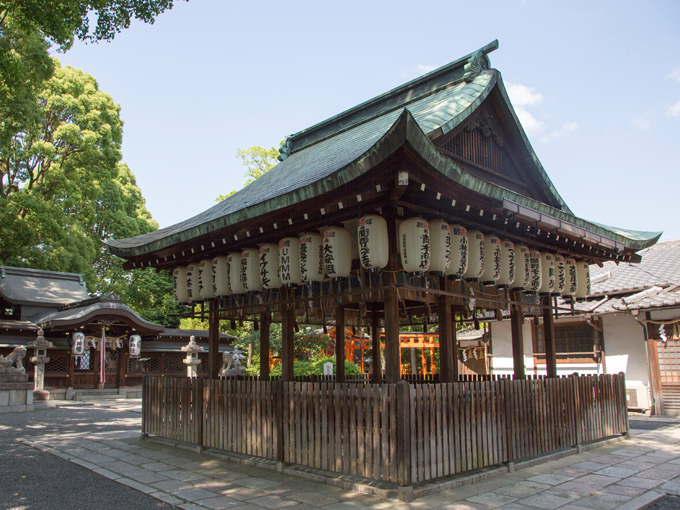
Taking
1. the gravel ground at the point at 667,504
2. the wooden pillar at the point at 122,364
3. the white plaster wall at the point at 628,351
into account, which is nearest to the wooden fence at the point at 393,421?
the gravel ground at the point at 667,504

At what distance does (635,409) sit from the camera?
50.3ft


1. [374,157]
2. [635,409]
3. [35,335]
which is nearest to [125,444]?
[374,157]

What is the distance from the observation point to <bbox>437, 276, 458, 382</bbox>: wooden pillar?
8039 millimetres

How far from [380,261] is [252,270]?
283 cm

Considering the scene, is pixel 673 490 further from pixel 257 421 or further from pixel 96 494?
pixel 96 494

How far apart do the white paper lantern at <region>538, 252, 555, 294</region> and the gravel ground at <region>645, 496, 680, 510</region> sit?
4.11 meters

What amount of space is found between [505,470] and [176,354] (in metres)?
23.7

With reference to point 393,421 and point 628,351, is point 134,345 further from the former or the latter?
point 393,421

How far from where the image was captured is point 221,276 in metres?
9.35

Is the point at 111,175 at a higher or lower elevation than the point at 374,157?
higher

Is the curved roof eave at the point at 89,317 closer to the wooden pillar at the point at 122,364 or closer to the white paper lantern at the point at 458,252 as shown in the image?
the wooden pillar at the point at 122,364

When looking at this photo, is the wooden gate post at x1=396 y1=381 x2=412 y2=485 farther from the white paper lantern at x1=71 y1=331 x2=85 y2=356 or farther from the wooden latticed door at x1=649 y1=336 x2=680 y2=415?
the white paper lantern at x1=71 y1=331 x2=85 y2=356

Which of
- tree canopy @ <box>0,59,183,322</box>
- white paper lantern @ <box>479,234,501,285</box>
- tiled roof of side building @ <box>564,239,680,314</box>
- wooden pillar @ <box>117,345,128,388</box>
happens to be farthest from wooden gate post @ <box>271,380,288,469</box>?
tree canopy @ <box>0,59,183,322</box>

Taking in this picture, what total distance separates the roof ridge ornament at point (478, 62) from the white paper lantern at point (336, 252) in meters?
4.90
